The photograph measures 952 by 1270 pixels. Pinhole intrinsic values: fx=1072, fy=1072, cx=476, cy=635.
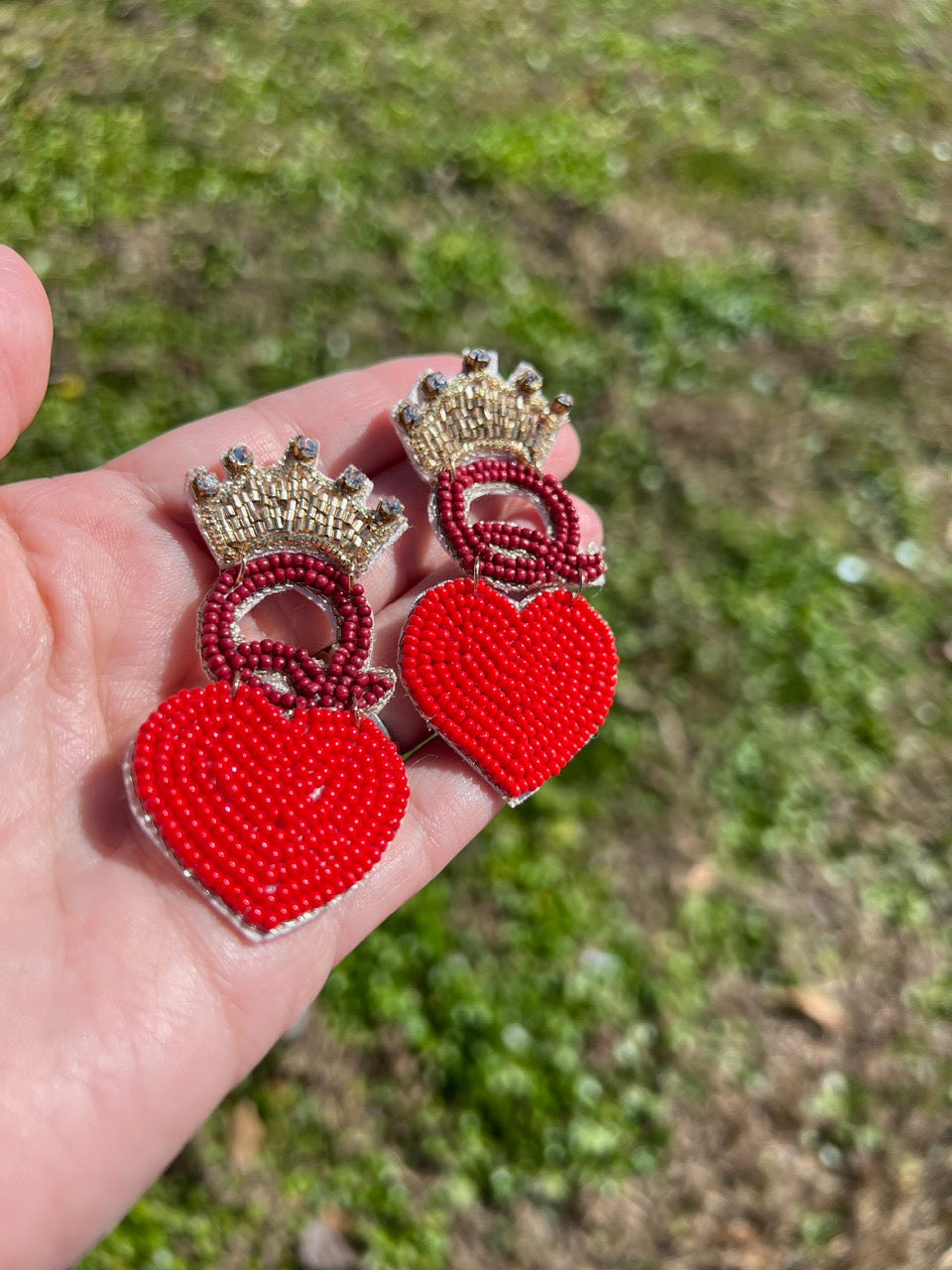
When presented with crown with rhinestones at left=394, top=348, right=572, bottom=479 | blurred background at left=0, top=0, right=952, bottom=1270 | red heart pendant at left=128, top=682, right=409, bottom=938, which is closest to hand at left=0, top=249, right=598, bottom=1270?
red heart pendant at left=128, top=682, right=409, bottom=938

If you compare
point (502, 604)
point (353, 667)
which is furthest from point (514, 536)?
point (353, 667)

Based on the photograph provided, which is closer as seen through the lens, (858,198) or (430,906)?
(430,906)

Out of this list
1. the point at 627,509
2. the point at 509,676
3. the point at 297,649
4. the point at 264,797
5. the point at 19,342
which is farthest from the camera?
the point at 627,509

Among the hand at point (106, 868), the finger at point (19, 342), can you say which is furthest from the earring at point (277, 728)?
the finger at point (19, 342)

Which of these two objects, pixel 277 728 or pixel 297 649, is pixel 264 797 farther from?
pixel 297 649

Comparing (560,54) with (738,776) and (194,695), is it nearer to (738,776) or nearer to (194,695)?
(738,776)

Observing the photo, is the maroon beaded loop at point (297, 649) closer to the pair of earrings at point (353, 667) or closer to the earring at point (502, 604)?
the pair of earrings at point (353, 667)

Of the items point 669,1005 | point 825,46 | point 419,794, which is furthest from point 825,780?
point 825,46
